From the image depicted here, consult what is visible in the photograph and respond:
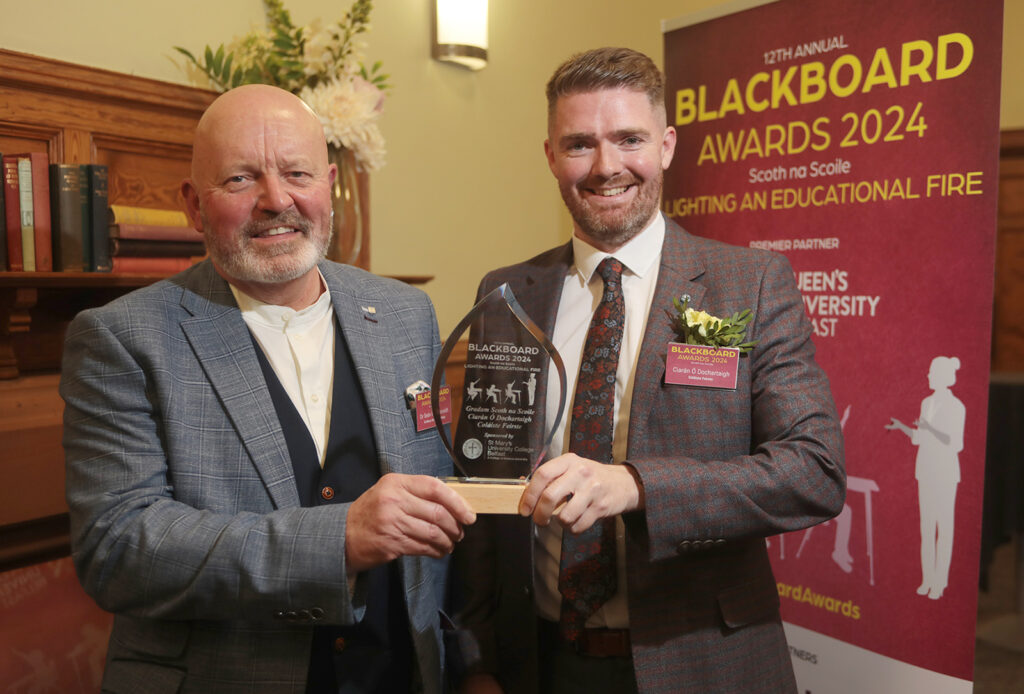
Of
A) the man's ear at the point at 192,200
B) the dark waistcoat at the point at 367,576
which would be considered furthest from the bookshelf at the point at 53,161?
the dark waistcoat at the point at 367,576

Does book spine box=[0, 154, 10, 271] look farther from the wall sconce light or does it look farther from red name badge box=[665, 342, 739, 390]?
the wall sconce light

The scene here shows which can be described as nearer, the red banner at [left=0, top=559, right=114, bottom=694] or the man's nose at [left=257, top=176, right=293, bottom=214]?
the man's nose at [left=257, top=176, right=293, bottom=214]

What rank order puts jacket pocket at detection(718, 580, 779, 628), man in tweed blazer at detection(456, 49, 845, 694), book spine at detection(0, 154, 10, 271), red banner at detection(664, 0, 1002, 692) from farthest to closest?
red banner at detection(664, 0, 1002, 692) < book spine at detection(0, 154, 10, 271) < jacket pocket at detection(718, 580, 779, 628) < man in tweed blazer at detection(456, 49, 845, 694)

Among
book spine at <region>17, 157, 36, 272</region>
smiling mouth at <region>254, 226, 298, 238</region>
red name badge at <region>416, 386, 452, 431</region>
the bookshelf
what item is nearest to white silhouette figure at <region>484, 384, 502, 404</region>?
red name badge at <region>416, 386, 452, 431</region>

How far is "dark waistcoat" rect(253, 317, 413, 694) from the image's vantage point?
1.32 metres

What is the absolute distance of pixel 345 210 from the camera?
2391mm

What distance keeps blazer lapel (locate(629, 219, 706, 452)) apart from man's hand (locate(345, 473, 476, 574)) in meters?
0.37

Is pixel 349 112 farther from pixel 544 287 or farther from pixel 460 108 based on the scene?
pixel 460 108

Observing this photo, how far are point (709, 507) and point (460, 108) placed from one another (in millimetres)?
2420

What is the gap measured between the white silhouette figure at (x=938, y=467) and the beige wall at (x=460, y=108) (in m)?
1.88

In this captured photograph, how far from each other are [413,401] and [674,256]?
0.59 m

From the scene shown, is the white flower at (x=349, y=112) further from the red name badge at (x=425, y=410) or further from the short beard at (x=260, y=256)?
the red name badge at (x=425, y=410)

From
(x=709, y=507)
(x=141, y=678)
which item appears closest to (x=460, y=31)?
(x=709, y=507)

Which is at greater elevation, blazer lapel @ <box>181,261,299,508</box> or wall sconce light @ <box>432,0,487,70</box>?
wall sconce light @ <box>432,0,487,70</box>
